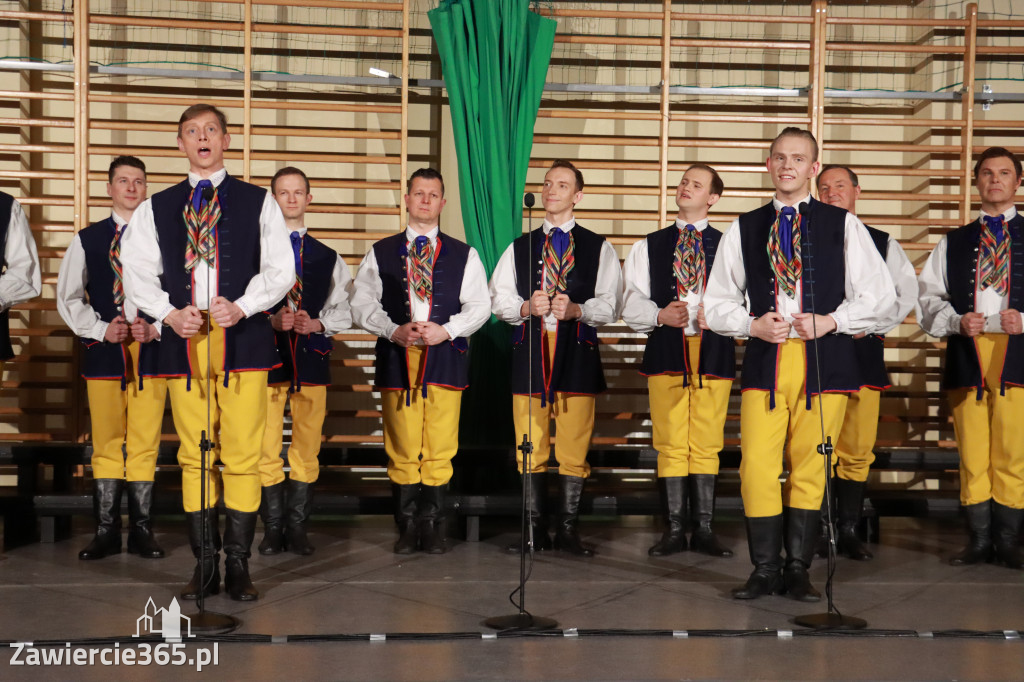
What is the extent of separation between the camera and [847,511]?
4289mm

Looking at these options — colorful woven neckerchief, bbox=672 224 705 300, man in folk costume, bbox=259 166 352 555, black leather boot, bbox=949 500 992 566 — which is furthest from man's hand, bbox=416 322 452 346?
black leather boot, bbox=949 500 992 566

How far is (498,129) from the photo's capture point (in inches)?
194

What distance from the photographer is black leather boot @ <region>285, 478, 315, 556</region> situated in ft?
13.8

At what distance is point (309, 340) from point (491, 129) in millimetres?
1432

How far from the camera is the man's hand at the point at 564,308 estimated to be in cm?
414

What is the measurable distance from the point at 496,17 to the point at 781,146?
203 centimetres

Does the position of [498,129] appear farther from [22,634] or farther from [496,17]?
[22,634]

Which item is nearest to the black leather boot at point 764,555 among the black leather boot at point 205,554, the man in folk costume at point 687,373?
the man in folk costume at point 687,373

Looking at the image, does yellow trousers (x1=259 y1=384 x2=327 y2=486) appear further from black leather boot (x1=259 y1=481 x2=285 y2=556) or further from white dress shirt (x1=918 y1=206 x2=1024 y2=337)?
white dress shirt (x1=918 y1=206 x2=1024 y2=337)

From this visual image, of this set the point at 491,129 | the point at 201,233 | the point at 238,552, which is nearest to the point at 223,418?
the point at 238,552

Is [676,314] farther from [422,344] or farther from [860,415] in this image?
[422,344]

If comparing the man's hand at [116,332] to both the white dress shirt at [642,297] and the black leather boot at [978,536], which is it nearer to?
the white dress shirt at [642,297]

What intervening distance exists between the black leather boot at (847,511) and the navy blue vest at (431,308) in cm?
164

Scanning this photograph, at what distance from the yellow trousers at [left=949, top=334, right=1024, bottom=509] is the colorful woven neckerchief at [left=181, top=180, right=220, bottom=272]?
9.69ft
